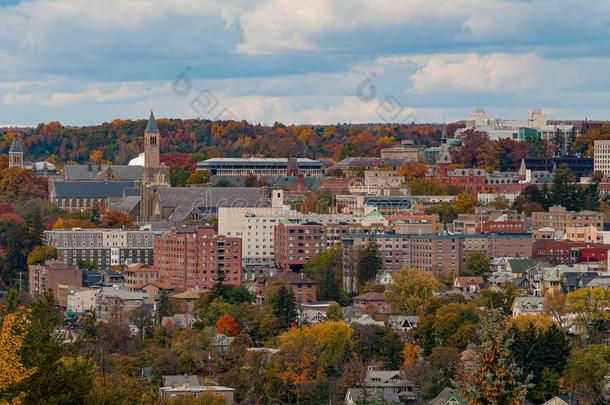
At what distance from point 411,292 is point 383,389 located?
18027 mm

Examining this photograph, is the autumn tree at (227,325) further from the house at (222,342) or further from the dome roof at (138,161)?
the dome roof at (138,161)

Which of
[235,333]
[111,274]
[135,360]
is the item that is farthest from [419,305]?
[111,274]

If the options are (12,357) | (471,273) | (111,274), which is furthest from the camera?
(111,274)

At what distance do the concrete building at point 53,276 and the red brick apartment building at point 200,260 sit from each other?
3.65 meters

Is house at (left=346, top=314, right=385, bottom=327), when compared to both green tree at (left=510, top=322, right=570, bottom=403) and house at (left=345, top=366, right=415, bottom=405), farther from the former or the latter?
green tree at (left=510, top=322, right=570, bottom=403)

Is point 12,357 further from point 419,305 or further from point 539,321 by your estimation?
point 419,305

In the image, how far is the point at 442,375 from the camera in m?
58.5

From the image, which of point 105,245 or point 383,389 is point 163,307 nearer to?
point 383,389

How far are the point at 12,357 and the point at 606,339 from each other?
4064 centimetres

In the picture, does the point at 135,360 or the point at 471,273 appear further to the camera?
the point at 471,273

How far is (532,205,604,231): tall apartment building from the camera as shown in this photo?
9731 cm

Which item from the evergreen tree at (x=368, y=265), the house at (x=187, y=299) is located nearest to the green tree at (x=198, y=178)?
the evergreen tree at (x=368, y=265)

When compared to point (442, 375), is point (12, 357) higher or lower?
higher

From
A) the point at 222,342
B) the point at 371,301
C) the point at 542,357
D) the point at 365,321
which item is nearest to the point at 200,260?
the point at 371,301
